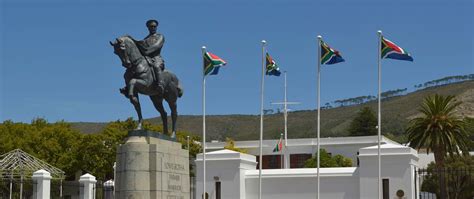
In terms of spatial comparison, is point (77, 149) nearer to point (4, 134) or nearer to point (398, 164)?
point (4, 134)

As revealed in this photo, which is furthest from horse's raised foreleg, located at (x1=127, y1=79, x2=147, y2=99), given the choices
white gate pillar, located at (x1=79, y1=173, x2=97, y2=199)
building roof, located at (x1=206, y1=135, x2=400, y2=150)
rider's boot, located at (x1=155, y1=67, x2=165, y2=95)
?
building roof, located at (x1=206, y1=135, x2=400, y2=150)

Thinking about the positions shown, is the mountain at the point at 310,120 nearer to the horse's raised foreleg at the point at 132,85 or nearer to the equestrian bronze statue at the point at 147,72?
the equestrian bronze statue at the point at 147,72

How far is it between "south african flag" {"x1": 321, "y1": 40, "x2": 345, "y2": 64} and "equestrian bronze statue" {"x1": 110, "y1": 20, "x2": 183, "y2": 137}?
10987 mm

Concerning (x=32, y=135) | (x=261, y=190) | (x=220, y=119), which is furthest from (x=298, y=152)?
(x=220, y=119)

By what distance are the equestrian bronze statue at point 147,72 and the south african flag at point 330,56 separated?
36.0 ft

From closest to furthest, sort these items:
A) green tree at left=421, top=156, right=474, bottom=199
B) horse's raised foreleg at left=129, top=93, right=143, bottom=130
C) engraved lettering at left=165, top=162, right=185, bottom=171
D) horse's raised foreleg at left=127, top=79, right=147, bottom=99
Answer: horse's raised foreleg at left=127, top=79, right=147, bottom=99 → horse's raised foreleg at left=129, top=93, right=143, bottom=130 → engraved lettering at left=165, top=162, right=185, bottom=171 → green tree at left=421, top=156, right=474, bottom=199

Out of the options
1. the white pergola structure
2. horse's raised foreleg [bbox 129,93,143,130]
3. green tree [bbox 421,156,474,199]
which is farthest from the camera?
green tree [bbox 421,156,474,199]

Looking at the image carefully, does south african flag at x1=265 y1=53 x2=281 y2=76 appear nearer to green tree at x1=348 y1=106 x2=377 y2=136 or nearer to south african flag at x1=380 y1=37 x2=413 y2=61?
south african flag at x1=380 y1=37 x2=413 y2=61

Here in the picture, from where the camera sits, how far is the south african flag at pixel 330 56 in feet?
109

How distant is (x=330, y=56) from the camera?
109 feet

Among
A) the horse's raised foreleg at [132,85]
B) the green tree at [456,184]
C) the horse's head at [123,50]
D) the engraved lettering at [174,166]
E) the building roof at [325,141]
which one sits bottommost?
the green tree at [456,184]

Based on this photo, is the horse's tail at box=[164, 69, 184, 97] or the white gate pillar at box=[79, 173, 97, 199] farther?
the white gate pillar at box=[79, 173, 97, 199]

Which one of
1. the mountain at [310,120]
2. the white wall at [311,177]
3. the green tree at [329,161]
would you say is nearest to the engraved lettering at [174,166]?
the white wall at [311,177]

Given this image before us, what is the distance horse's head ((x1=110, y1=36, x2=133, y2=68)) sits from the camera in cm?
2189
